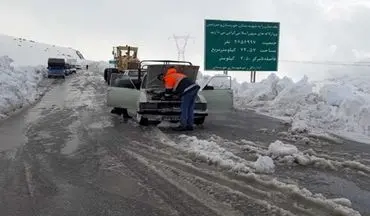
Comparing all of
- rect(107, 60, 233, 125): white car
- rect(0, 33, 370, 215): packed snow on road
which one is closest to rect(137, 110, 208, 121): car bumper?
rect(107, 60, 233, 125): white car

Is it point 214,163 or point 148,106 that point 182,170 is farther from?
point 148,106

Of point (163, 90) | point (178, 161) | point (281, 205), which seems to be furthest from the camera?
point (163, 90)

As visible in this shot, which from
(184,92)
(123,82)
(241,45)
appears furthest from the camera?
(241,45)

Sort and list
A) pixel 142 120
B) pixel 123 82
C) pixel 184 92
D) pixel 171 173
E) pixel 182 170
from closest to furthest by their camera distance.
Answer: pixel 171 173 → pixel 182 170 → pixel 184 92 → pixel 142 120 → pixel 123 82

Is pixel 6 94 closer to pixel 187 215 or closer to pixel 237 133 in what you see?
pixel 237 133

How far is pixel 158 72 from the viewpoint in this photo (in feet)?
49.1

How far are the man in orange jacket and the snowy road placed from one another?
43 centimetres

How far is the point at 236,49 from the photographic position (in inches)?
1011

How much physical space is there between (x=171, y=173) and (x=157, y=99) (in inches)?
240

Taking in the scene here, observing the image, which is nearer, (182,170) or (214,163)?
(182,170)

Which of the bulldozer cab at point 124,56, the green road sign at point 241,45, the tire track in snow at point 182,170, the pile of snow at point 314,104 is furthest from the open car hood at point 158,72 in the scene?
the bulldozer cab at point 124,56

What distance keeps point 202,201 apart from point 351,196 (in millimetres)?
2003

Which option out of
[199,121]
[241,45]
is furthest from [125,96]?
[241,45]

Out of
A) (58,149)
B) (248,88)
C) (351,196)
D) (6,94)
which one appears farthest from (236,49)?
(351,196)
